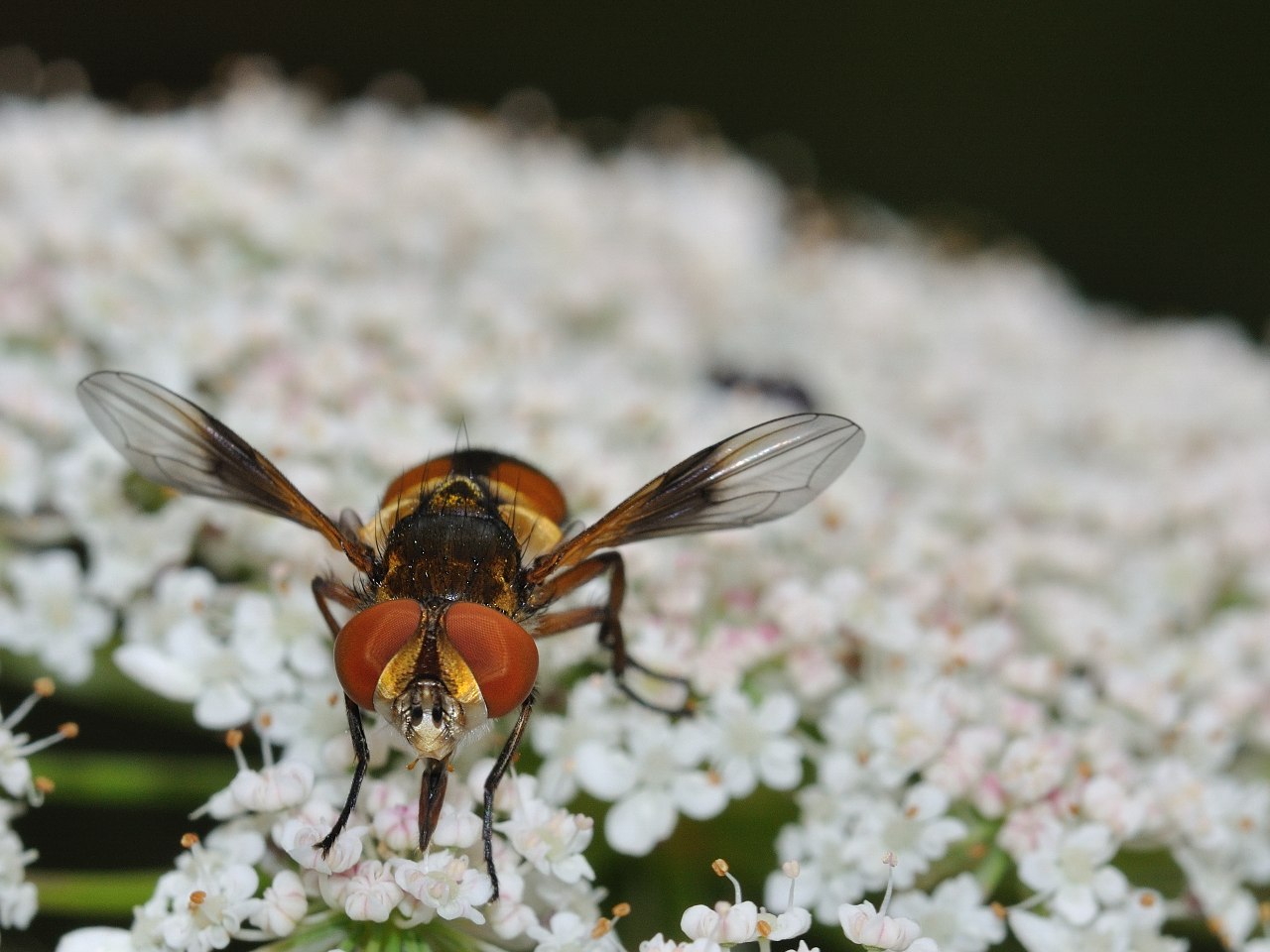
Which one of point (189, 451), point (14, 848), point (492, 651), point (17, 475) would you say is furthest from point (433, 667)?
point (17, 475)

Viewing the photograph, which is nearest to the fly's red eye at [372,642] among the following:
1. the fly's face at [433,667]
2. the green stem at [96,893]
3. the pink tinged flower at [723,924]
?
the fly's face at [433,667]

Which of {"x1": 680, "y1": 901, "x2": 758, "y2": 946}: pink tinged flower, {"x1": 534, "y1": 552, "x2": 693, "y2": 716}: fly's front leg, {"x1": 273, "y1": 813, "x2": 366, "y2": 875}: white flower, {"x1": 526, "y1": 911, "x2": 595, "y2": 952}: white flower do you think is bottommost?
{"x1": 680, "y1": 901, "x2": 758, "y2": 946}: pink tinged flower

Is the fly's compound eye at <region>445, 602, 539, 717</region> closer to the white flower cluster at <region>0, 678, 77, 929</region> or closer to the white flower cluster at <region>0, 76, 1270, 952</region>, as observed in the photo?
the white flower cluster at <region>0, 76, 1270, 952</region>

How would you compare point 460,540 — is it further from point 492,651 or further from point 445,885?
point 445,885

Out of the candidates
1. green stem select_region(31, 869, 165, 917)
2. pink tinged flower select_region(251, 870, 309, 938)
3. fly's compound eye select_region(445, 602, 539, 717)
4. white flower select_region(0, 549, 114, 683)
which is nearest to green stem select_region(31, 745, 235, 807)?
white flower select_region(0, 549, 114, 683)

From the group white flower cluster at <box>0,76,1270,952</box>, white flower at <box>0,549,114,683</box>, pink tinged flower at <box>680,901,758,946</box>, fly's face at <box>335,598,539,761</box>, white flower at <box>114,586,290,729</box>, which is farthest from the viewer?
white flower at <box>0,549,114,683</box>

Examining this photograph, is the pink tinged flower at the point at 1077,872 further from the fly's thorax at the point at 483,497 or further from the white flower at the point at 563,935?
the fly's thorax at the point at 483,497

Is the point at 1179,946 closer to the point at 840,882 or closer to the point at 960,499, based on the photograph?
the point at 840,882
